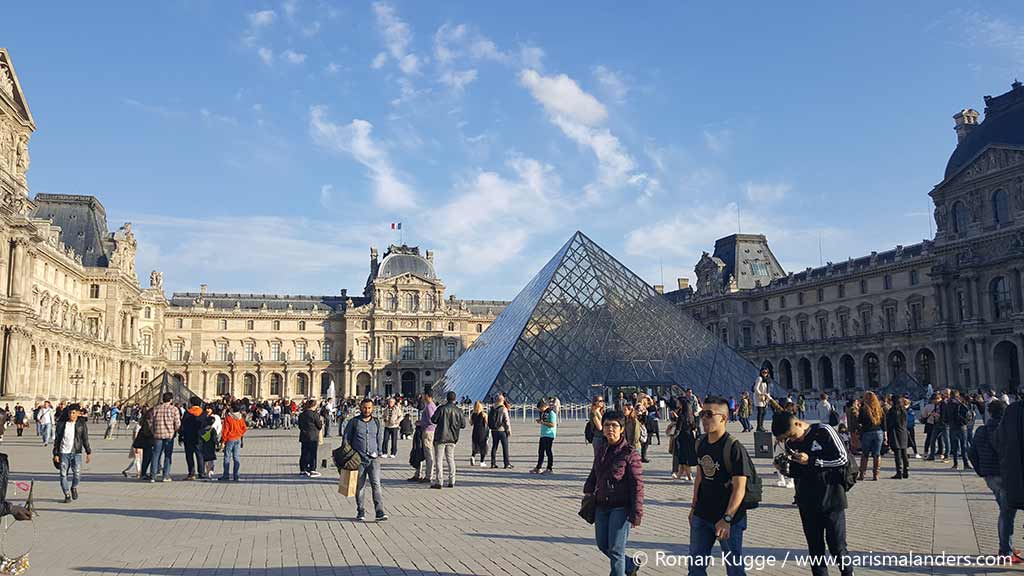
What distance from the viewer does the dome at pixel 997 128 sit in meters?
37.7

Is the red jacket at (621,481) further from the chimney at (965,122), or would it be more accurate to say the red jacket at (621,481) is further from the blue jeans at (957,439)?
the chimney at (965,122)

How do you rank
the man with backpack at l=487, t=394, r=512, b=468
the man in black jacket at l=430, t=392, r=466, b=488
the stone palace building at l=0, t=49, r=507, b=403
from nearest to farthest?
the man in black jacket at l=430, t=392, r=466, b=488 < the man with backpack at l=487, t=394, r=512, b=468 < the stone palace building at l=0, t=49, r=507, b=403

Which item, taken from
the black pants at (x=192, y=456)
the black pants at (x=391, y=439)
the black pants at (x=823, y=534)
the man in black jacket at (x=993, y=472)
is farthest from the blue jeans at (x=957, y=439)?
the black pants at (x=192, y=456)

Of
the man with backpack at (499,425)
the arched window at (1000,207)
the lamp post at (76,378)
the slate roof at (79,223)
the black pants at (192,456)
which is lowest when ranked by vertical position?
the black pants at (192,456)

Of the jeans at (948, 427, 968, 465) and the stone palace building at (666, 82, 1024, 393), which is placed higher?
the stone palace building at (666, 82, 1024, 393)

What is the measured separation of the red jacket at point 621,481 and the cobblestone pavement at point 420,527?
1026mm

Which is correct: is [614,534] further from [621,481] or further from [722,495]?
[722,495]

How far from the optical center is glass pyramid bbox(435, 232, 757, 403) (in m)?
27.0

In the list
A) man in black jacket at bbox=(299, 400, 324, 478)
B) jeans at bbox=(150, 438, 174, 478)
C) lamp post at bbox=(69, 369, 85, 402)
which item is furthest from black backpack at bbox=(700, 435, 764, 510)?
lamp post at bbox=(69, 369, 85, 402)

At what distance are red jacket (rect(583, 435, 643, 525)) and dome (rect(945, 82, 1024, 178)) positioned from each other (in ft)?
133

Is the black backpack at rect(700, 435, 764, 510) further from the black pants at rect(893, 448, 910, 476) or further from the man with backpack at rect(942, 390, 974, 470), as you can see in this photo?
the man with backpack at rect(942, 390, 974, 470)

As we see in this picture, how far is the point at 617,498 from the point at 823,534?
1205mm

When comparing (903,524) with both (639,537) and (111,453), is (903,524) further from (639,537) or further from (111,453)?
(111,453)

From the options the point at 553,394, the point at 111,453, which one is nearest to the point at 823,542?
the point at 111,453
